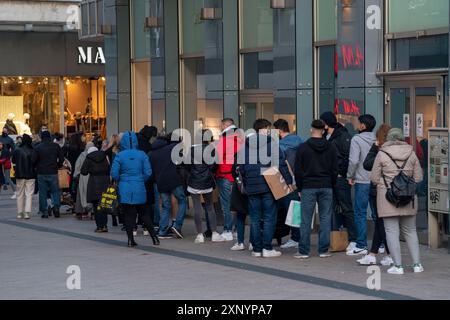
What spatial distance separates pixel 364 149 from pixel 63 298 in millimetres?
4689

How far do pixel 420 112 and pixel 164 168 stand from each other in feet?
13.2

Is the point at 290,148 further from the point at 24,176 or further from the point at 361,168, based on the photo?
the point at 24,176

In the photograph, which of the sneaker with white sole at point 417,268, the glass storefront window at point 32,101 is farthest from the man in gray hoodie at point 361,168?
the glass storefront window at point 32,101

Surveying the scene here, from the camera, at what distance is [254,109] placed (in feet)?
64.0

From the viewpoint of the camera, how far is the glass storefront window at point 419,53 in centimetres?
1429

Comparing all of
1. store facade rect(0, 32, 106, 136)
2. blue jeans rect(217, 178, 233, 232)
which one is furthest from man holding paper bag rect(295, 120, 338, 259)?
store facade rect(0, 32, 106, 136)

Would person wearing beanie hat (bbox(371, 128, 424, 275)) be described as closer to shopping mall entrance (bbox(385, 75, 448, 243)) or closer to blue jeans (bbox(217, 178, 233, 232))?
shopping mall entrance (bbox(385, 75, 448, 243))

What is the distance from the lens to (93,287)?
11.3 metres

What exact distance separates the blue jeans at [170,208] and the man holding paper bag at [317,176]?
3.10 metres

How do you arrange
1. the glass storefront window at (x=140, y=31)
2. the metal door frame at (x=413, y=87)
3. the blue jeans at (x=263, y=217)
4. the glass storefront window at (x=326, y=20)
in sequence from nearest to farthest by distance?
the blue jeans at (x=263, y=217) → the metal door frame at (x=413, y=87) → the glass storefront window at (x=326, y=20) → the glass storefront window at (x=140, y=31)

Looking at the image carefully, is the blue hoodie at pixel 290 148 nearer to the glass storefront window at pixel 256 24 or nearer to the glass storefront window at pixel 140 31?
the glass storefront window at pixel 256 24

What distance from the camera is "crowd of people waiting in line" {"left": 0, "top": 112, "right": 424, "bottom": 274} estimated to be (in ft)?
39.0

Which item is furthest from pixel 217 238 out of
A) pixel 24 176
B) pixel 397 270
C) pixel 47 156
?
pixel 24 176
